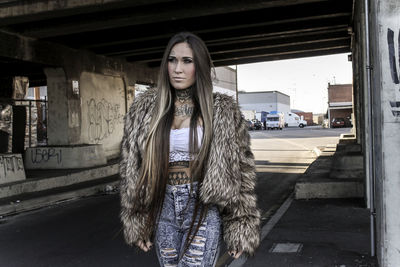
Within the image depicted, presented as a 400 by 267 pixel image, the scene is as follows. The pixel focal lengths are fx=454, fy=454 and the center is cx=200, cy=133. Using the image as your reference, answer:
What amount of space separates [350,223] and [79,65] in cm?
1267

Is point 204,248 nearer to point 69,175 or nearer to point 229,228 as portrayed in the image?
point 229,228

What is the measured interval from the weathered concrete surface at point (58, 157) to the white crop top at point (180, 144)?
42.6 ft

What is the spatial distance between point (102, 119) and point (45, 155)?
4154 millimetres

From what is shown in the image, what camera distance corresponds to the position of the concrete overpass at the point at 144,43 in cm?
801

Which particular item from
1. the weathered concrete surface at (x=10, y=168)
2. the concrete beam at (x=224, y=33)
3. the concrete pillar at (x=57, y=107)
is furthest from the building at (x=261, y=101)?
the weathered concrete surface at (x=10, y=168)

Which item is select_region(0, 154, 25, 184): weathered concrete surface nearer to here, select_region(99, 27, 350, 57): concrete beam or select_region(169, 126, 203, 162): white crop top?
select_region(99, 27, 350, 57): concrete beam

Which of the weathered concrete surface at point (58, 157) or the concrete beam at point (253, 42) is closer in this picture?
the weathered concrete surface at point (58, 157)

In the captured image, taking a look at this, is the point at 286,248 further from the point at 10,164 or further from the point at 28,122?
the point at 28,122

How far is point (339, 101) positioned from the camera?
72438mm

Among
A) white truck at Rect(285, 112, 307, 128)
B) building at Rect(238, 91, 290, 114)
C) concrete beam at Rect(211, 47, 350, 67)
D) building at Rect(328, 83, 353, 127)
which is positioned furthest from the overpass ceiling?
building at Rect(238, 91, 290, 114)

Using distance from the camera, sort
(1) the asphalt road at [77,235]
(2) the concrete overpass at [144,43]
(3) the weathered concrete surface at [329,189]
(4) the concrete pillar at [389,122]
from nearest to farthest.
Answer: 1. (4) the concrete pillar at [389,122]
2. (1) the asphalt road at [77,235]
3. (2) the concrete overpass at [144,43]
4. (3) the weathered concrete surface at [329,189]

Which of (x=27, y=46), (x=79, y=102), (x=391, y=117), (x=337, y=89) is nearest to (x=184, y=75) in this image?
(x=391, y=117)

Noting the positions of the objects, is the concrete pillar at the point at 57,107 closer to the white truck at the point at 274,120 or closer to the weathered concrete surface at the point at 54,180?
the weathered concrete surface at the point at 54,180

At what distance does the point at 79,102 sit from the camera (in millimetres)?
17078
